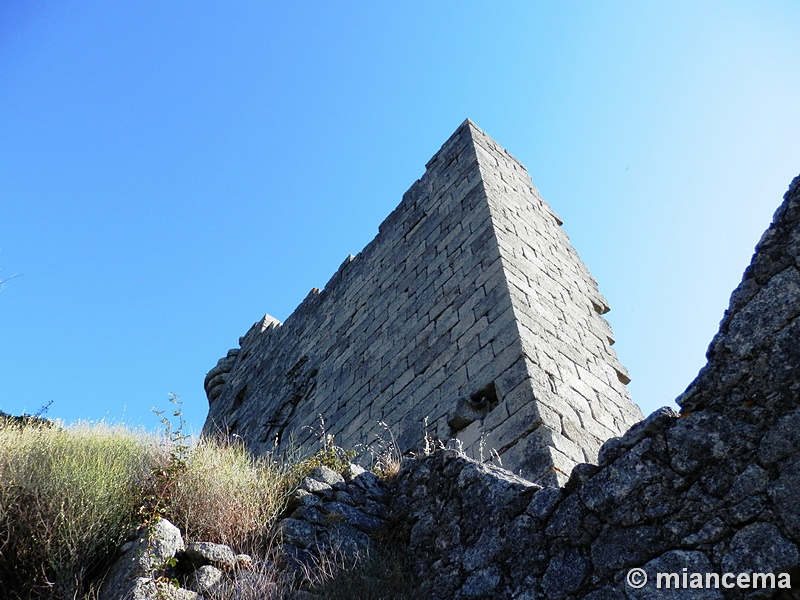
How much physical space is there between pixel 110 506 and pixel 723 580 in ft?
8.90

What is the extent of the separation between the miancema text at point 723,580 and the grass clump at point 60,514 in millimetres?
2427

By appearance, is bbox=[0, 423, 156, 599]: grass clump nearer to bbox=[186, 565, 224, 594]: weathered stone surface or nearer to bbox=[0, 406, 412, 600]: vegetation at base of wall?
bbox=[0, 406, 412, 600]: vegetation at base of wall

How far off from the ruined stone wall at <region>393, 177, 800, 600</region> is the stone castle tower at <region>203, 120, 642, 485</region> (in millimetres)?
1113

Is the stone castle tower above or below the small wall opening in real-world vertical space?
above

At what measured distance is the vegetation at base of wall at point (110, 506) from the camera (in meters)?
3.33

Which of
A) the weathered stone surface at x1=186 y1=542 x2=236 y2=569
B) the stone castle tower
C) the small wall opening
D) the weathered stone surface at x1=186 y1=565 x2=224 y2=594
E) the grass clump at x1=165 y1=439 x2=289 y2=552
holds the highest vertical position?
the stone castle tower

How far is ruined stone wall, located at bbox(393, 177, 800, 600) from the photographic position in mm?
2451

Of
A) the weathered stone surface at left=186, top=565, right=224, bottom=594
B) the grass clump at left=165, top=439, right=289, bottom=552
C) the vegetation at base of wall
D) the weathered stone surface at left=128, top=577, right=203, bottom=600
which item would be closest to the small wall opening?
the vegetation at base of wall

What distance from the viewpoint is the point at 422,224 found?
770cm

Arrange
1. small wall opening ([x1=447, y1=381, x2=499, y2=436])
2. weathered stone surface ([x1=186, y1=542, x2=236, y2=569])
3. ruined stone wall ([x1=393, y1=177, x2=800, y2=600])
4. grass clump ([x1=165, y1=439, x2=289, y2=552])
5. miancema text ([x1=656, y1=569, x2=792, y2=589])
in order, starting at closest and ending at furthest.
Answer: miancema text ([x1=656, y1=569, x2=792, y2=589]) < ruined stone wall ([x1=393, y1=177, x2=800, y2=600]) < weathered stone surface ([x1=186, y1=542, x2=236, y2=569]) < grass clump ([x1=165, y1=439, x2=289, y2=552]) < small wall opening ([x1=447, y1=381, x2=499, y2=436])

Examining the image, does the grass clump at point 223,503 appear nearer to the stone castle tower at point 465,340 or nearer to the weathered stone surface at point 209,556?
the weathered stone surface at point 209,556

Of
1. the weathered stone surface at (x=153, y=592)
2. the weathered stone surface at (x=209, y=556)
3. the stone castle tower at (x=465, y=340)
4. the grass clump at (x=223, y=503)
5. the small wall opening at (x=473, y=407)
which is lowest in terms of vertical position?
the weathered stone surface at (x=153, y=592)

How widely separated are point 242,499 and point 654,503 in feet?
6.99

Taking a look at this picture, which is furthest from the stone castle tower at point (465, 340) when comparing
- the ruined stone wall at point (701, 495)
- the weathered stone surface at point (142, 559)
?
the weathered stone surface at point (142, 559)
